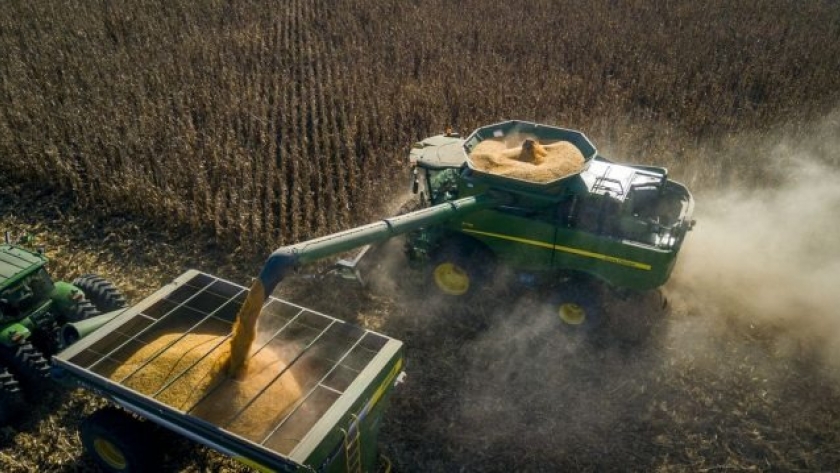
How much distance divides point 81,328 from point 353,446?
3.40m

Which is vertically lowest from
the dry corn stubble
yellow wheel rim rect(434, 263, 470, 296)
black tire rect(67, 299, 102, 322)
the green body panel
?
yellow wheel rim rect(434, 263, 470, 296)

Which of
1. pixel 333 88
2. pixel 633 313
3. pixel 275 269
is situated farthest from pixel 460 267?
pixel 333 88

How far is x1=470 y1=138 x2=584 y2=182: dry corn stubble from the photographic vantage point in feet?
26.7

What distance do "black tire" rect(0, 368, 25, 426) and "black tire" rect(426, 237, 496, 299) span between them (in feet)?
17.4

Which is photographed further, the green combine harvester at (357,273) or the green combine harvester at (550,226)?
the green combine harvester at (550,226)

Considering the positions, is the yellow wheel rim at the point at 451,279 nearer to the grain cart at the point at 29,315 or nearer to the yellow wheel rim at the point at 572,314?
the yellow wheel rim at the point at 572,314

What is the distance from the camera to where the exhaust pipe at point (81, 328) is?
677 centimetres

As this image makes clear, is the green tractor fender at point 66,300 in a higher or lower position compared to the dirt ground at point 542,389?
higher

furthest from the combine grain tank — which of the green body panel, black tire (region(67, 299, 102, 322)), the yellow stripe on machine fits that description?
the yellow stripe on machine

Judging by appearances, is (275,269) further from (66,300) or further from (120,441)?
(66,300)

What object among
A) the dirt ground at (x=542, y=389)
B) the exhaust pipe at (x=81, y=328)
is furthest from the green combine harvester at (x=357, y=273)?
the dirt ground at (x=542, y=389)

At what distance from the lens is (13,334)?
6.92 metres

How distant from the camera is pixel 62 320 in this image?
299 inches

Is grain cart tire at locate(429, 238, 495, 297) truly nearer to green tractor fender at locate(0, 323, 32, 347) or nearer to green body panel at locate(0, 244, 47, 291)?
green body panel at locate(0, 244, 47, 291)
